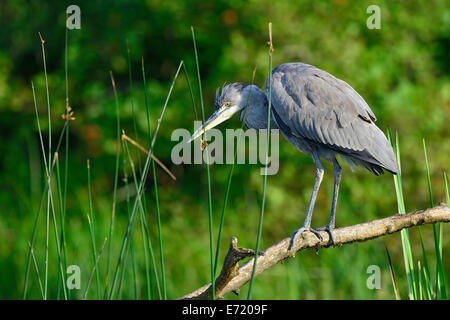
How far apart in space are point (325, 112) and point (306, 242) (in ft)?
2.87

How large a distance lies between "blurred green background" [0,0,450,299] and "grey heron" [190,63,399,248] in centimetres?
178

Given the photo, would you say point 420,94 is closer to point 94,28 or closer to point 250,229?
point 250,229

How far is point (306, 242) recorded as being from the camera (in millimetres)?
2584

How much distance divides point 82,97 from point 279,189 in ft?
8.69

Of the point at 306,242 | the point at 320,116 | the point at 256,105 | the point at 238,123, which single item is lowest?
the point at 306,242

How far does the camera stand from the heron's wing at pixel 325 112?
308 centimetres

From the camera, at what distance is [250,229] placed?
5.81 meters

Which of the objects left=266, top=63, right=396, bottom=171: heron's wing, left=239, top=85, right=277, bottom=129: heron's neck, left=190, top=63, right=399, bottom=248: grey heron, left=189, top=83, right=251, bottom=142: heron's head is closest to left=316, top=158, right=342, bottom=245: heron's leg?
left=190, top=63, right=399, bottom=248: grey heron

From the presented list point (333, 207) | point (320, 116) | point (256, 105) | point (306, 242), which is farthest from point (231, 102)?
point (306, 242)

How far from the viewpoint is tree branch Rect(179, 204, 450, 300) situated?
84.4 inches

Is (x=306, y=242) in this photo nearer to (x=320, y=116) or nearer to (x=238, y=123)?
(x=320, y=116)

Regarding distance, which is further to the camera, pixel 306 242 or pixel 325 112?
pixel 325 112

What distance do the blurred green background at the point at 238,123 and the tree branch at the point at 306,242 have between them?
2.25 m

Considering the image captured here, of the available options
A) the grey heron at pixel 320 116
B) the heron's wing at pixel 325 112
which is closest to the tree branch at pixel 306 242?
the grey heron at pixel 320 116
